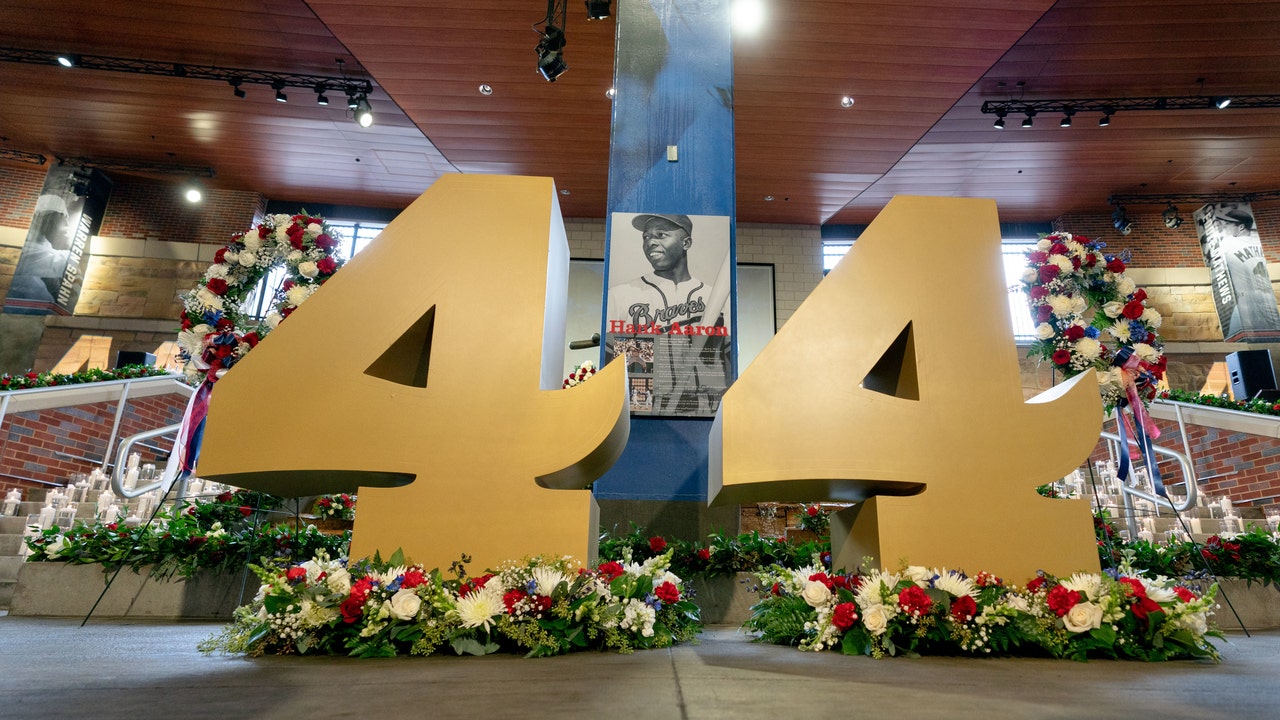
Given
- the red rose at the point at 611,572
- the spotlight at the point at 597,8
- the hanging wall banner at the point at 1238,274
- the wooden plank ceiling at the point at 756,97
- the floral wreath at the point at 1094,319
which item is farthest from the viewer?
the hanging wall banner at the point at 1238,274

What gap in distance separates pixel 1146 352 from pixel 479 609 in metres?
3.28

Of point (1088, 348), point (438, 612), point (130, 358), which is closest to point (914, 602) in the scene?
point (438, 612)

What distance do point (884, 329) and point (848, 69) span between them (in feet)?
18.6

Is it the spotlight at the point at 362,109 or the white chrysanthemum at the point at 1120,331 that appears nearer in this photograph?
the white chrysanthemum at the point at 1120,331

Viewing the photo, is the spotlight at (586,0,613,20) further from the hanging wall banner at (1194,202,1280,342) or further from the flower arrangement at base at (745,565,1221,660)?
the hanging wall banner at (1194,202,1280,342)

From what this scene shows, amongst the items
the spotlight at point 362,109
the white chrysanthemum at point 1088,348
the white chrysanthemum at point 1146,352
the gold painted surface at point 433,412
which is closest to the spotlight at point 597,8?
the gold painted surface at point 433,412

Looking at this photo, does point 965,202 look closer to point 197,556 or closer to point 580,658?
point 580,658

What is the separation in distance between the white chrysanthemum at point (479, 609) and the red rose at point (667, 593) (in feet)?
1.52

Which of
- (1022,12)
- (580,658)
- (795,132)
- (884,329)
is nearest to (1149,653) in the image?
(884,329)

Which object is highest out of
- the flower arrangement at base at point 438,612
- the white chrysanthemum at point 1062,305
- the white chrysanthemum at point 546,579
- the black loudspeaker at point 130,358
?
the black loudspeaker at point 130,358

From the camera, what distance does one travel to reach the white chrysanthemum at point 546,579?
1.79 meters

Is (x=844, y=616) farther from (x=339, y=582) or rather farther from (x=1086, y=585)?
(x=339, y=582)

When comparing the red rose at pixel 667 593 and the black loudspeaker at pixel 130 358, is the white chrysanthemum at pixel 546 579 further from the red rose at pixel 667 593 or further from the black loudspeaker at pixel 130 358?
the black loudspeaker at pixel 130 358

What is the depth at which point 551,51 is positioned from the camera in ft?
16.9
